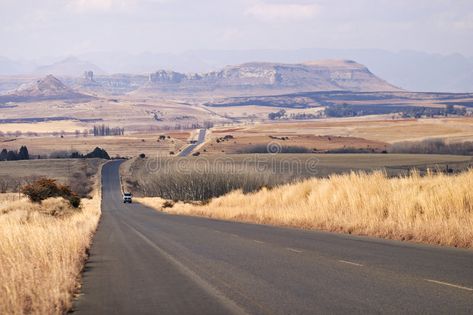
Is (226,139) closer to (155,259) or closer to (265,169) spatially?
(265,169)

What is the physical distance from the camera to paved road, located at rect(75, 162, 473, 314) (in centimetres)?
1064

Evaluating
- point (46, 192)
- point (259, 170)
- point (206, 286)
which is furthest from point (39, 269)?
point (259, 170)

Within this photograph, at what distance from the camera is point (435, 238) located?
1866 centimetres

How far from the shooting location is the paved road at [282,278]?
34.9 feet

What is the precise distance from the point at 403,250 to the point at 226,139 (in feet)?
467

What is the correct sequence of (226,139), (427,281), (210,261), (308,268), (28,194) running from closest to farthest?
(427,281) → (308,268) → (210,261) → (28,194) → (226,139)

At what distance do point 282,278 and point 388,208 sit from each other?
1131 cm

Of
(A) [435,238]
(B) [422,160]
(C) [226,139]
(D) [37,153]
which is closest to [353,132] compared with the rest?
(C) [226,139]

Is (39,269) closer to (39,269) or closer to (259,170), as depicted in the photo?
(39,269)

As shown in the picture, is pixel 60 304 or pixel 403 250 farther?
pixel 403 250

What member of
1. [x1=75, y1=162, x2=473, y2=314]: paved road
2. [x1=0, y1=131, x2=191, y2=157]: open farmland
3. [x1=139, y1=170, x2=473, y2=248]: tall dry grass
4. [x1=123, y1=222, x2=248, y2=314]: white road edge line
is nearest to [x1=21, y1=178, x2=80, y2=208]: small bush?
[x1=139, y1=170, x2=473, y2=248]: tall dry grass

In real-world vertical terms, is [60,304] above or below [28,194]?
above

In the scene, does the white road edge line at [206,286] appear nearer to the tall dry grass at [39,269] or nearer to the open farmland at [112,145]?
the tall dry grass at [39,269]

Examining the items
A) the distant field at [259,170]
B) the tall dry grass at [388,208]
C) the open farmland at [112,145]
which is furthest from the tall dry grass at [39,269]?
the open farmland at [112,145]
